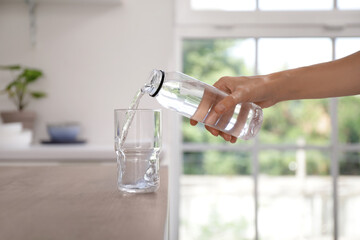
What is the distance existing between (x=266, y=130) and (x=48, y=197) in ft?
6.20

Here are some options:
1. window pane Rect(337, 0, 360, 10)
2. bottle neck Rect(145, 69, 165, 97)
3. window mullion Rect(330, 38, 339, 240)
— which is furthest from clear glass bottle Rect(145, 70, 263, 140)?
window pane Rect(337, 0, 360, 10)

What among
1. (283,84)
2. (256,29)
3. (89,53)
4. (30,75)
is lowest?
(283,84)

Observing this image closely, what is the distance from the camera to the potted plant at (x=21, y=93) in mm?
2332

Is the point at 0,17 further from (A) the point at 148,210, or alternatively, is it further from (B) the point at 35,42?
(A) the point at 148,210

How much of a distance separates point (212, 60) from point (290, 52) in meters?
0.41

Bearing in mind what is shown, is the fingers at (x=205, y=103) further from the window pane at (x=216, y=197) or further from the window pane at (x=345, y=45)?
the window pane at (x=345, y=45)

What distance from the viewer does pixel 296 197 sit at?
101 inches

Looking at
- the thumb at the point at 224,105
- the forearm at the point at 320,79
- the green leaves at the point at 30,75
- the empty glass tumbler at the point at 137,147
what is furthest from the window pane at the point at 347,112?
the empty glass tumbler at the point at 137,147

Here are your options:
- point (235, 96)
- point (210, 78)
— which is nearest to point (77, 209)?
point (235, 96)

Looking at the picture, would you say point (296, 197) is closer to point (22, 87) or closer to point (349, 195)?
point (349, 195)

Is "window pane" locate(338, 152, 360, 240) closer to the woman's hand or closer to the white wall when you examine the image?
the white wall

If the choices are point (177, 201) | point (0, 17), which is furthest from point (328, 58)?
point (0, 17)

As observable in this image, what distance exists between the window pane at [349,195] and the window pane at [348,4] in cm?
76

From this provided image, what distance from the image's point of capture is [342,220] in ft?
8.32
